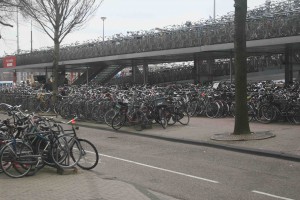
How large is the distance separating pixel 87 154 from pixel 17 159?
4.42 ft

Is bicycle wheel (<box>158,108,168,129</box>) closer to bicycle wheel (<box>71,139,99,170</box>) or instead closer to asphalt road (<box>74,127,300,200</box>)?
asphalt road (<box>74,127,300,200</box>)

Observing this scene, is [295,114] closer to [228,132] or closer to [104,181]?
[228,132]

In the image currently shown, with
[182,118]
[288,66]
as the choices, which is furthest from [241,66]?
[288,66]

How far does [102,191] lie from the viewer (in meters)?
6.40

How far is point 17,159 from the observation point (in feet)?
23.7

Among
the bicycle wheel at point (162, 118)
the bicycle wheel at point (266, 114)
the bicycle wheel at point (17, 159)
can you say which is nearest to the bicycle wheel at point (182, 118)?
the bicycle wheel at point (162, 118)

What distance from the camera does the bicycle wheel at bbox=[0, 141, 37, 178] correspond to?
23.7 feet

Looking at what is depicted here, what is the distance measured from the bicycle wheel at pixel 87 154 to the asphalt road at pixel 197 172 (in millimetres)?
147

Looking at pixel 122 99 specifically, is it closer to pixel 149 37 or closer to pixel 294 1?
pixel 294 1

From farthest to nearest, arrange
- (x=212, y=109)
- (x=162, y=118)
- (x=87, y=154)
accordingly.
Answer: (x=212, y=109), (x=162, y=118), (x=87, y=154)

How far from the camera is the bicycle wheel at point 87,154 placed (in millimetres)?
7879

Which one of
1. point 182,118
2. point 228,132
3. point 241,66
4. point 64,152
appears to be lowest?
point 228,132

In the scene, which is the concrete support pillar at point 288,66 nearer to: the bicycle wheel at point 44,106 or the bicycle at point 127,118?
the bicycle wheel at point 44,106

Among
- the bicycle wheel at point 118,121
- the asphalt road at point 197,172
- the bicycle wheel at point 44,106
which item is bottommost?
the asphalt road at point 197,172
